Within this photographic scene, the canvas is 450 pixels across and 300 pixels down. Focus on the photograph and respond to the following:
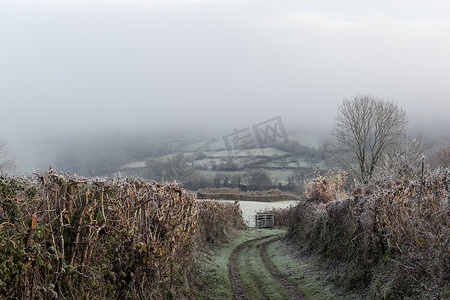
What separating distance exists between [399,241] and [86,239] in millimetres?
6593

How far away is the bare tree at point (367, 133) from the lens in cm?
3644

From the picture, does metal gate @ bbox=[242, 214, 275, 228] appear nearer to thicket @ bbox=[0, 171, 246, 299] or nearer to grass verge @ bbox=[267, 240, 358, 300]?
grass verge @ bbox=[267, 240, 358, 300]

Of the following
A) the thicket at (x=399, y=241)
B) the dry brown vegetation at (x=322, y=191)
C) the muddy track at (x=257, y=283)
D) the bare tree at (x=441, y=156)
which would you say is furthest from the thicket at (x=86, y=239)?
the bare tree at (x=441, y=156)

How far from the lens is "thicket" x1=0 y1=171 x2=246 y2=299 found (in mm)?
4586

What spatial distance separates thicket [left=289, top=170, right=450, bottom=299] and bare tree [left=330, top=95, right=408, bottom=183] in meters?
25.7

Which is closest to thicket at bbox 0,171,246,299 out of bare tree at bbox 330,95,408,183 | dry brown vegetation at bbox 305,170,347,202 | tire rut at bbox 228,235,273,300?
tire rut at bbox 228,235,273,300

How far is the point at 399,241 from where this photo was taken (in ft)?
26.3

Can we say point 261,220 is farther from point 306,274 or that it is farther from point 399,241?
point 399,241

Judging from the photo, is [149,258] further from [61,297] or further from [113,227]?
[61,297]

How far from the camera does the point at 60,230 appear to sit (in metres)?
5.34

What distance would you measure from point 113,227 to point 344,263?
346 inches

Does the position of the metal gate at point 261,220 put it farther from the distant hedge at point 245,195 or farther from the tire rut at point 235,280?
the tire rut at point 235,280

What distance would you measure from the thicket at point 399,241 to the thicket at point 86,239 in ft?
16.4

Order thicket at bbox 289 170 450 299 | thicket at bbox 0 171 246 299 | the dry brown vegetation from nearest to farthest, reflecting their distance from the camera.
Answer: thicket at bbox 0 171 246 299 → thicket at bbox 289 170 450 299 → the dry brown vegetation
